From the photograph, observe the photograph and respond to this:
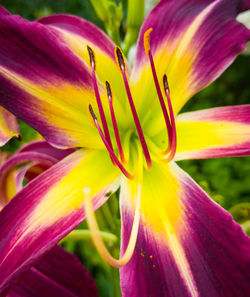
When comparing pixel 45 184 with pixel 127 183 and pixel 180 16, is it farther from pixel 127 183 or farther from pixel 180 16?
pixel 180 16

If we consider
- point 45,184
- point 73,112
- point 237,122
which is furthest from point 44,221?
point 237,122

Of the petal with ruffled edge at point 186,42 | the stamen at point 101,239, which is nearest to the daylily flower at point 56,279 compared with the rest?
the stamen at point 101,239

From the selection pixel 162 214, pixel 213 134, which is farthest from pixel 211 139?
pixel 162 214

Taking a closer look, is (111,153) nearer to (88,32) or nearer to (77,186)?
(77,186)

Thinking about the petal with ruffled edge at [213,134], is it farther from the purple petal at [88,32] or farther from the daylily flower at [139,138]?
the purple petal at [88,32]

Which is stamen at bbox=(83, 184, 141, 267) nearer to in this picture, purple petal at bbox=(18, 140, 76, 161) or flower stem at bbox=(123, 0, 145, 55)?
purple petal at bbox=(18, 140, 76, 161)

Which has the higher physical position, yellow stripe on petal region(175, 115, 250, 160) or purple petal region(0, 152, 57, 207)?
purple petal region(0, 152, 57, 207)

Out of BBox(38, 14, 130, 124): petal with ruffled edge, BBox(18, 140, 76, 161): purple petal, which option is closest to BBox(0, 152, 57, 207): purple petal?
BBox(18, 140, 76, 161): purple petal
